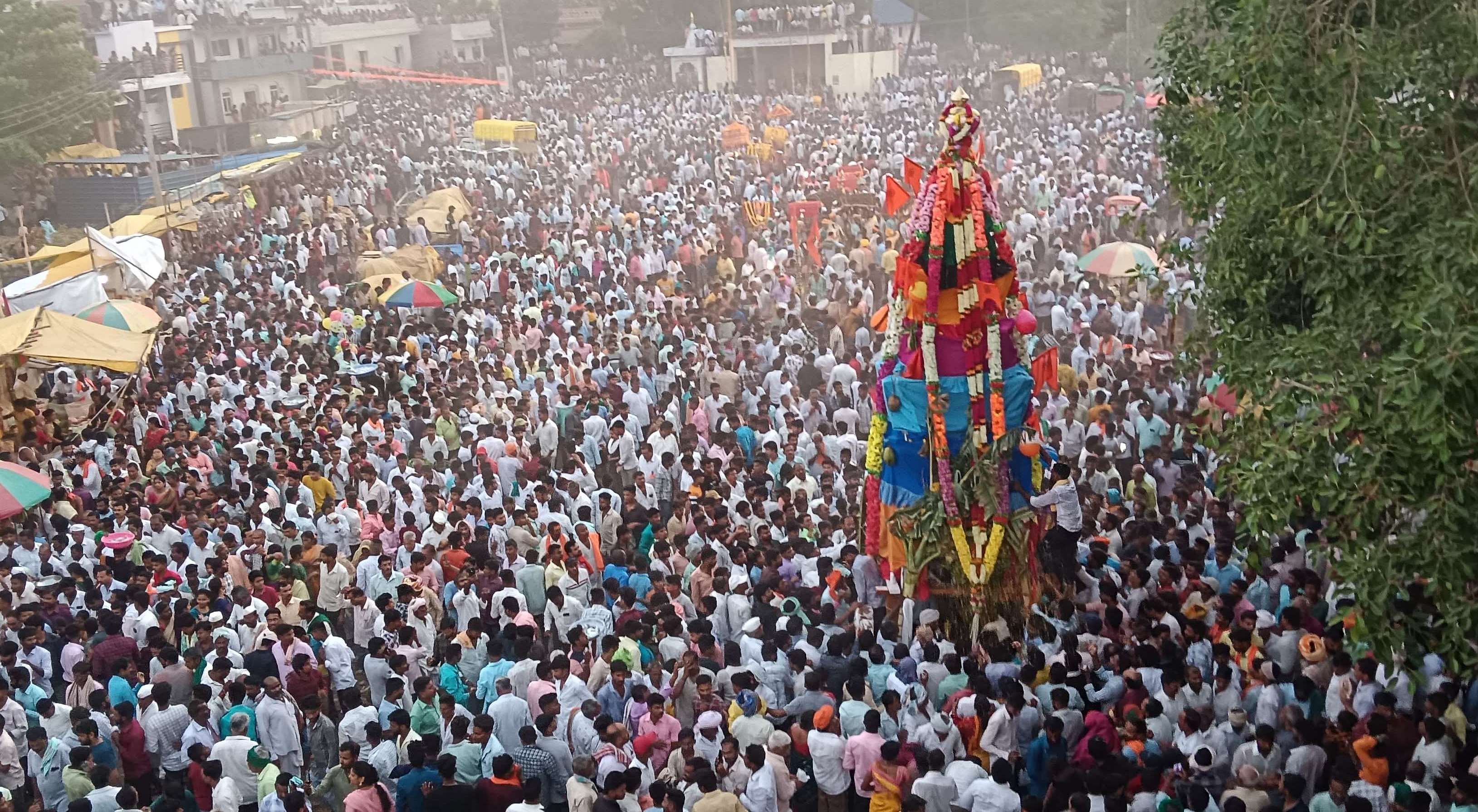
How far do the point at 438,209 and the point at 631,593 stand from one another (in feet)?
50.4

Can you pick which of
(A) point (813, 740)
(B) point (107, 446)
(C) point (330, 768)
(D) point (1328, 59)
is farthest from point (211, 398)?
(D) point (1328, 59)

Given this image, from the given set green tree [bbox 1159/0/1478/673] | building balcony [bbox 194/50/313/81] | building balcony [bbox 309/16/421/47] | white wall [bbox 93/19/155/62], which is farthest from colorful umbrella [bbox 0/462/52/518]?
building balcony [bbox 309/16/421/47]

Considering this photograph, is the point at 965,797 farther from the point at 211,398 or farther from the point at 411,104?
the point at 411,104

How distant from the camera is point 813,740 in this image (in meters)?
7.18

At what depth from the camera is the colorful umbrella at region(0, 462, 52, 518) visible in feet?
33.8

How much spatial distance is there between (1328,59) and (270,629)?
6.70 meters

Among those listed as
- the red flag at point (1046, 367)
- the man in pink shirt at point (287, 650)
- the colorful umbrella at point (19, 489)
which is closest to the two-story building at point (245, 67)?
the colorful umbrella at point (19, 489)

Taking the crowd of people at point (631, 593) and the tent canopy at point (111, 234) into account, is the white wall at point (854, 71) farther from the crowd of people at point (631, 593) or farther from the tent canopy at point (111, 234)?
the crowd of people at point (631, 593)

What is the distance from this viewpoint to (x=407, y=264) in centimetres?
1933

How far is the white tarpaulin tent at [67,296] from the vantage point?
662 inches

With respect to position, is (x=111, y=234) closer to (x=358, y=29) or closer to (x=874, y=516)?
(x=874, y=516)

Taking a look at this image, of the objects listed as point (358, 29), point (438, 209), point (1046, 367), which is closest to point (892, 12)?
point (358, 29)

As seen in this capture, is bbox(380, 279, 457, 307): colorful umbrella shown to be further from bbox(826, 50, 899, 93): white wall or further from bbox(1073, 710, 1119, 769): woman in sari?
bbox(826, 50, 899, 93): white wall

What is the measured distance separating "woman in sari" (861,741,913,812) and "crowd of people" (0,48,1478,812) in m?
0.01
